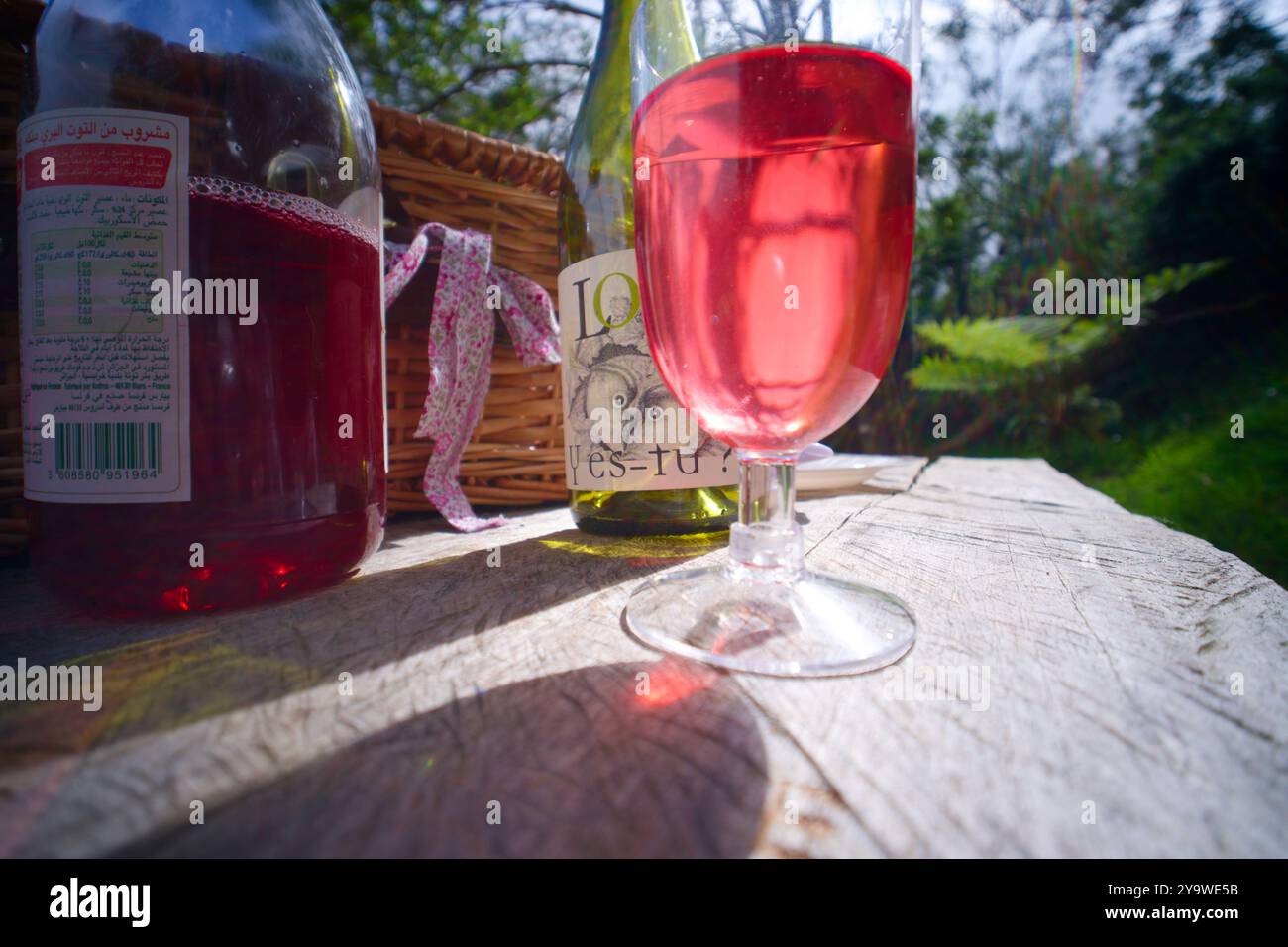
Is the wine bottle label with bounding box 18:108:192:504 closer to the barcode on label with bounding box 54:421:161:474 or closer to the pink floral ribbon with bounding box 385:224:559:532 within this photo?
the barcode on label with bounding box 54:421:161:474

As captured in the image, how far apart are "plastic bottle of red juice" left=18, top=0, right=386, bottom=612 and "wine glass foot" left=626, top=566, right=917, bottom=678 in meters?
0.30

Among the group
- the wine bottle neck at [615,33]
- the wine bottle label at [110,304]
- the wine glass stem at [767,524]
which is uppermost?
the wine bottle neck at [615,33]

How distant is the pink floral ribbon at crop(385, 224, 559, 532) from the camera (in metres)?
0.82

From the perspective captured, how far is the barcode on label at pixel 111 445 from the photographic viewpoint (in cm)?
48

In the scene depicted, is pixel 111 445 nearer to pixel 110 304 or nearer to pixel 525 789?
pixel 110 304

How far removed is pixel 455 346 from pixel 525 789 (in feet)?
2.18

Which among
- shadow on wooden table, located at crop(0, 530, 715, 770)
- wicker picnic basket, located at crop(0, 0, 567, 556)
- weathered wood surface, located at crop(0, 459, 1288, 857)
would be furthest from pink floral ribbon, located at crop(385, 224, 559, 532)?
weathered wood surface, located at crop(0, 459, 1288, 857)

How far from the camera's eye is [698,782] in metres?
0.28

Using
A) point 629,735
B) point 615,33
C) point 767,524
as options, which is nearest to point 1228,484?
point 615,33

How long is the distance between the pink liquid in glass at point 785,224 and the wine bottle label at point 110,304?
0.37 m

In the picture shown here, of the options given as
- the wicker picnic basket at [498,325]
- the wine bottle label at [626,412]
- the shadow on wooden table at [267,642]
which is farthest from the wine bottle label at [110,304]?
the wine bottle label at [626,412]

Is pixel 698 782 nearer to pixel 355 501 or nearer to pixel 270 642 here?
pixel 270 642

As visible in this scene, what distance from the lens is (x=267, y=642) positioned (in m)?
0.44

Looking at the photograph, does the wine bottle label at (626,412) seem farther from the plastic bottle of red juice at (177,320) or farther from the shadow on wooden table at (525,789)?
the shadow on wooden table at (525,789)
